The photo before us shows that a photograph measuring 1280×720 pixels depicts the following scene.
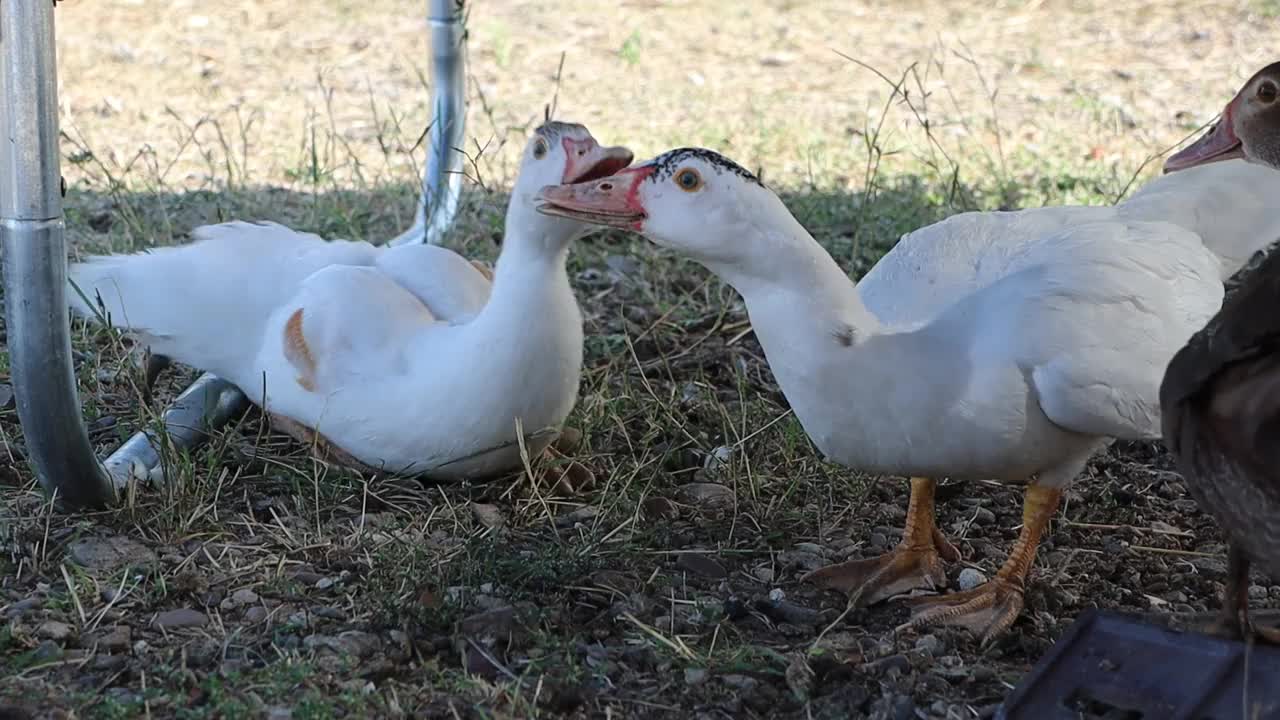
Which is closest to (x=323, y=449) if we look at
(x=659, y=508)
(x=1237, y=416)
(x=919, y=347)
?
(x=659, y=508)

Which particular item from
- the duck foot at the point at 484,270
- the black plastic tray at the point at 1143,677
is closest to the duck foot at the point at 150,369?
the duck foot at the point at 484,270

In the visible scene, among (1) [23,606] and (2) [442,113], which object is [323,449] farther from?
(2) [442,113]

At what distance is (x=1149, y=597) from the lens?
296 cm

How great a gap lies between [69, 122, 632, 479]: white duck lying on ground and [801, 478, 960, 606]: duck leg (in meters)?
0.69

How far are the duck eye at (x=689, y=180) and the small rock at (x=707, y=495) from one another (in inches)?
34.7

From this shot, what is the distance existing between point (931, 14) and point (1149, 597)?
5.60m

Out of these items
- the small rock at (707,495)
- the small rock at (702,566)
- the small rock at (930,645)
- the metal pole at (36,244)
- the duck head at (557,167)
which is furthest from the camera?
the small rock at (707,495)

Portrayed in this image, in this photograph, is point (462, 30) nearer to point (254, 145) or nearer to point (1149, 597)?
point (254, 145)

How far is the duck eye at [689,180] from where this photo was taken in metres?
2.62

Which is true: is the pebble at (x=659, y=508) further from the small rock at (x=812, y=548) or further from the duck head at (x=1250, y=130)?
the duck head at (x=1250, y=130)

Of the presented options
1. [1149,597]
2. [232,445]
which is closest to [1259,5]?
[1149,597]

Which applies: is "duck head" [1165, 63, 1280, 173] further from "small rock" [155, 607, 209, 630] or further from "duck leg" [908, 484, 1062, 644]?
"small rock" [155, 607, 209, 630]

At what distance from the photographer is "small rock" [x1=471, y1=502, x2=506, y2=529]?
3.16m

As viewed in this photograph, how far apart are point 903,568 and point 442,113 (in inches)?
81.0
